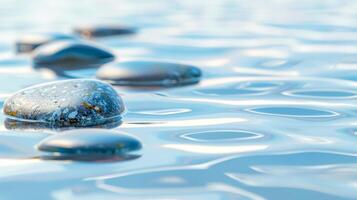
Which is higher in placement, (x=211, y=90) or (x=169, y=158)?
(x=211, y=90)

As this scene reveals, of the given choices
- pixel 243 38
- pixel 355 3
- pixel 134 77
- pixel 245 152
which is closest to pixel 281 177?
pixel 245 152

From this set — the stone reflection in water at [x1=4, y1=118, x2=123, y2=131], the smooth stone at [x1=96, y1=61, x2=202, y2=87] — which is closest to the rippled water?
the stone reflection in water at [x1=4, y1=118, x2=123, y2=131]

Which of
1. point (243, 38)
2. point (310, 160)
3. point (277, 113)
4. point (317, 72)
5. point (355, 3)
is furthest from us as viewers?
point (355, 3)

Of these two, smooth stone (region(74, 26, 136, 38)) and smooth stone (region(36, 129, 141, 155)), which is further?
smooth stone (region(74, 26, 136, 38))

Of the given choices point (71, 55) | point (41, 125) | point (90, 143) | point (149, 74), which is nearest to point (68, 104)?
point (41, 125)

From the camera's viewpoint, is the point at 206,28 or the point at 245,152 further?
the point at 206,28

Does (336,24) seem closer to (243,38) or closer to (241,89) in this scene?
(243,38)

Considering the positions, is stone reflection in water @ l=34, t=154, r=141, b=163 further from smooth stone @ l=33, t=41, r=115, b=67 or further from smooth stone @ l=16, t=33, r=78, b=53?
smooth stone @ l=16, t=33, r=78, b=53
